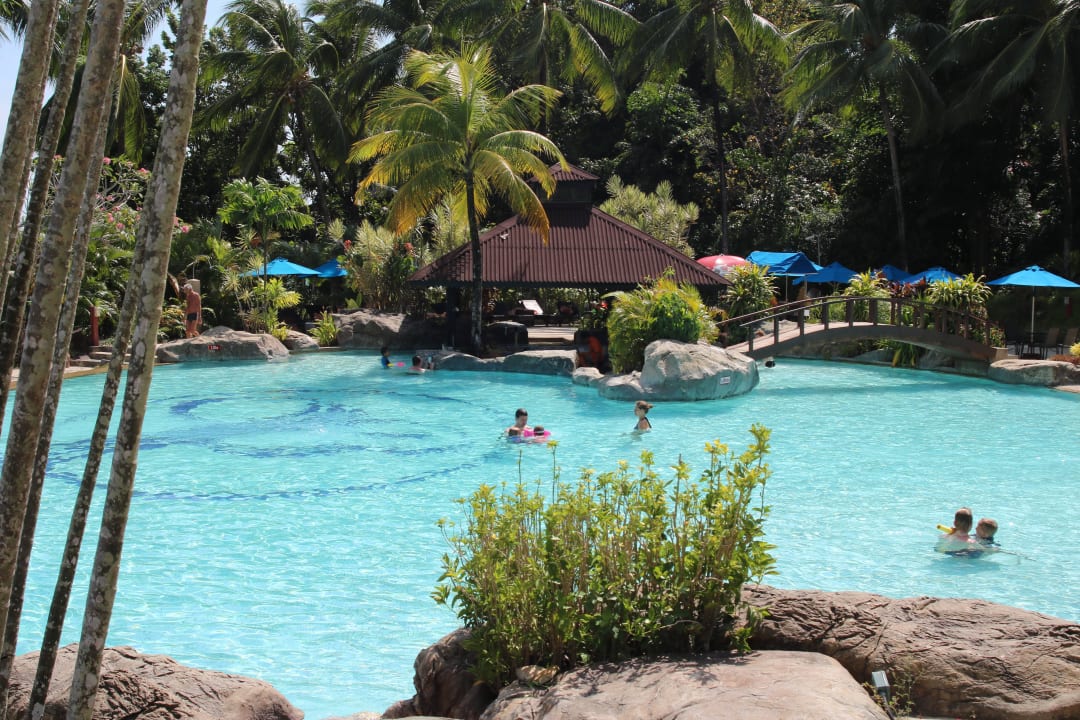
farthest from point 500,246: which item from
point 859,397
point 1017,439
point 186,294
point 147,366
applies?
point 147,366

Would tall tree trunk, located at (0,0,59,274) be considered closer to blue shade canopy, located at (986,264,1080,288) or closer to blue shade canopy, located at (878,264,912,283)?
blue shade canopy, located at (986,264,1080,288)

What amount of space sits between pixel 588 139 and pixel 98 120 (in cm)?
3621

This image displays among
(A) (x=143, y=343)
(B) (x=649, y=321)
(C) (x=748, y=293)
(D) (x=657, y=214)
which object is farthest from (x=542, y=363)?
(A) (x=143, y=343)

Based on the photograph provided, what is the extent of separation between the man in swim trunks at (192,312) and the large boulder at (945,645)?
22.2 m

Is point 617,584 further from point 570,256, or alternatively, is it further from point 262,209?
point 262,209

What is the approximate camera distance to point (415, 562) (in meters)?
8.88

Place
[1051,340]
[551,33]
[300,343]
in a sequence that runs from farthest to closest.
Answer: [551,33], [300,343], [1051,340]

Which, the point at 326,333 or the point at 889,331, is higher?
the point at 889,331

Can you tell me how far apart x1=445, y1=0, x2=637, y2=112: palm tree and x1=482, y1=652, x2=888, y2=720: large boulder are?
28.2 metres

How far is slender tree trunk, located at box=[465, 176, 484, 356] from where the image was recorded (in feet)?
74.0

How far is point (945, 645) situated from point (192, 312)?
Result: 75.8 feet

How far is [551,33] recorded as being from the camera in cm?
3089

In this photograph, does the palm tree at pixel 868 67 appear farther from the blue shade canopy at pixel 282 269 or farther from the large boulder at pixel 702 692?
the large boulder at pixel 702 692

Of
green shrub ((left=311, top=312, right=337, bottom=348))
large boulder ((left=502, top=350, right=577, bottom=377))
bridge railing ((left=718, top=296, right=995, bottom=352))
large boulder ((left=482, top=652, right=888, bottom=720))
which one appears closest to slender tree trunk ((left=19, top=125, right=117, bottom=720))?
large boulder ((left=482, top=652, right=888, bottom=720))
